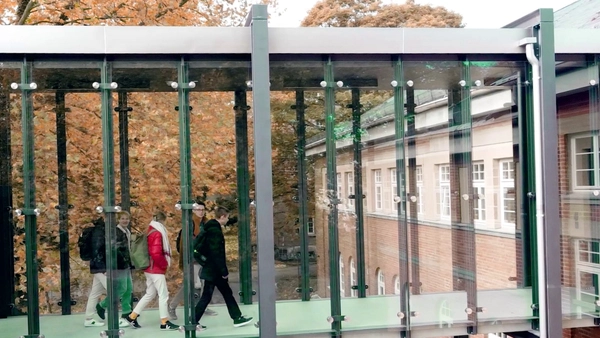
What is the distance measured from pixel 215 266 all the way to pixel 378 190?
2021mm

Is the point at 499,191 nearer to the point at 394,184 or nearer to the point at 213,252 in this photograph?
the point at 394,184

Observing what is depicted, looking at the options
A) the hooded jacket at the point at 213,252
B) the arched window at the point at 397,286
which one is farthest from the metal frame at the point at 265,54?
the hooded jacket at the point at 213,252

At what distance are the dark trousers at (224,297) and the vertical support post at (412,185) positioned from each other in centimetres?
198

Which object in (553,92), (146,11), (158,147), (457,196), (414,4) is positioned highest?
(414,4)

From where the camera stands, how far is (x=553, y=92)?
7047 millimetres

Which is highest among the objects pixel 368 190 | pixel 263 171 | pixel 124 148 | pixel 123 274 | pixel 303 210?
pixel 124 148

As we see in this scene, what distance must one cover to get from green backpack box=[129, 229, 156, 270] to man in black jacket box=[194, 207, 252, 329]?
0.52m

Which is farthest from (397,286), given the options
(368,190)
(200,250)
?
(200,250)

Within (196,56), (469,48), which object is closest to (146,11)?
(196,56)

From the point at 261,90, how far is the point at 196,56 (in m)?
0.80

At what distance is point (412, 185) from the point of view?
285 inches

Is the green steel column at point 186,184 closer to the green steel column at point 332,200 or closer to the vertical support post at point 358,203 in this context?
the green steel column at point 332,200

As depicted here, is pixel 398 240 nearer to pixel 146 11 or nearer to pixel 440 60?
pixel 440 60

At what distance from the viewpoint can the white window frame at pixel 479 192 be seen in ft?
24.3
